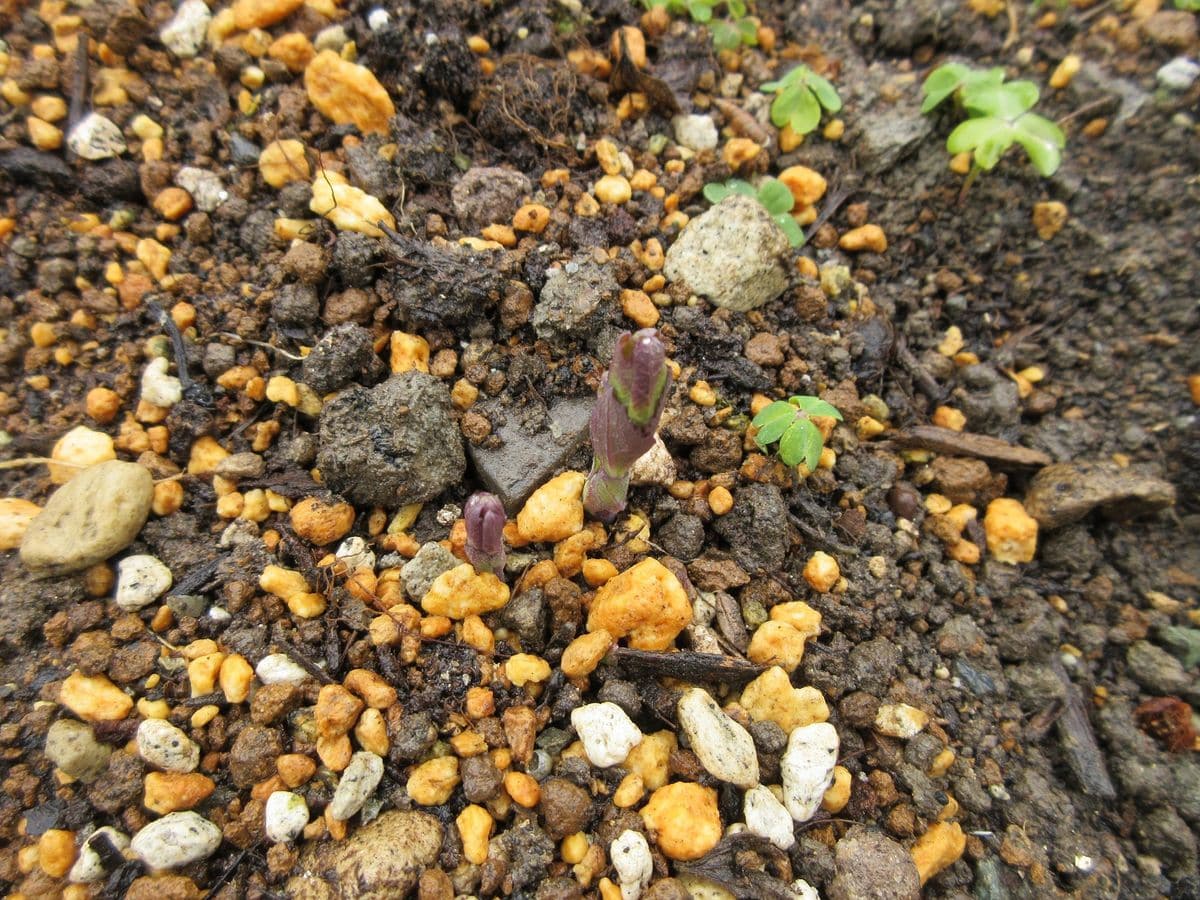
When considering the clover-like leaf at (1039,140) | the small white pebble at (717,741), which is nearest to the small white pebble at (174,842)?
the small white pebble at (717,741)

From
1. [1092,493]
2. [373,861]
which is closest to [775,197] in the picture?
[1092,493]

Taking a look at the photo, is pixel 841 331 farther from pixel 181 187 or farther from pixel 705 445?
pixel 181 187

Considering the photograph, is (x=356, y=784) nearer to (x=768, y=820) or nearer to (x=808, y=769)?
(x=768, y=820)

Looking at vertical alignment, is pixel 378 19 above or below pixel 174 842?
above

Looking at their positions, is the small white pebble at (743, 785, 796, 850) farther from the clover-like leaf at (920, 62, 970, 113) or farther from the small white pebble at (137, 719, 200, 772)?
the clover-like leaf at (920, 62, 970, 113)

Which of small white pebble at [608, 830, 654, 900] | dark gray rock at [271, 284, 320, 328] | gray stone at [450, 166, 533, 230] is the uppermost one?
gray stone at [450, 166, 533, 230]

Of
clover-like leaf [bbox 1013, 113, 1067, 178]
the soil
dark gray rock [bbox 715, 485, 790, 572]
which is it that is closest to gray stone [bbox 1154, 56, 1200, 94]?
the soil
